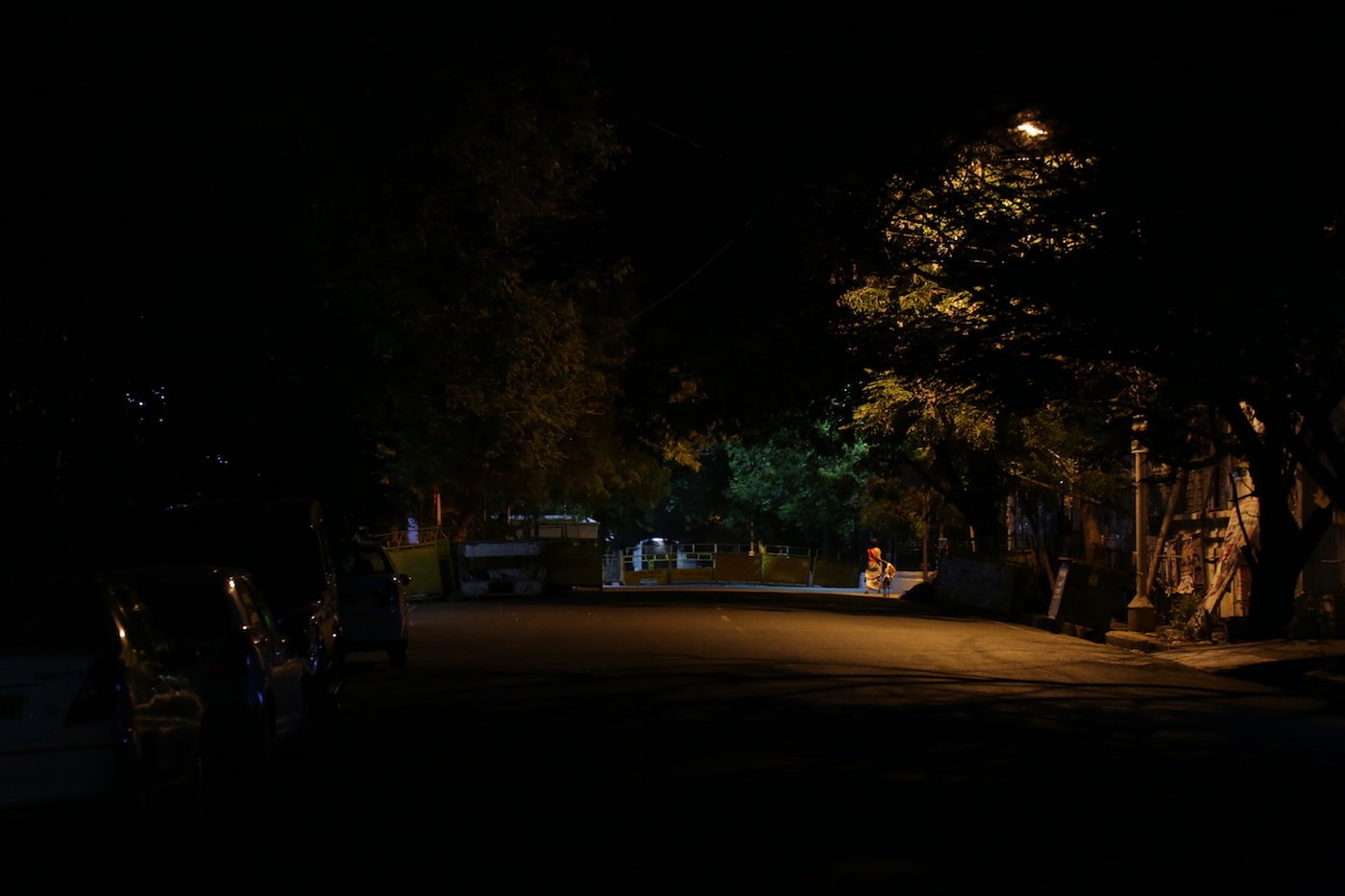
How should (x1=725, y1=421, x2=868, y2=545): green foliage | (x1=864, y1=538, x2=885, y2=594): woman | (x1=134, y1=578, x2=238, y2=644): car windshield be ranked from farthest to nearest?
(x1=725, y1=421, x2=868, y2=545): green foliage, (x1=864, y1=538, x2=885, y2=594): woman, (x1=134, y1=578, x2=238, y2=644): car windshield

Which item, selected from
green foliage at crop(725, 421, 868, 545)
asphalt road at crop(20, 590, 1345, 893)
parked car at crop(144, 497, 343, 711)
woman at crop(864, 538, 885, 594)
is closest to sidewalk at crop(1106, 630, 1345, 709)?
asphalt road at crop(20, 590, 1345, 893)

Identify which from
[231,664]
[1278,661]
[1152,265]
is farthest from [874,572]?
[231,664]

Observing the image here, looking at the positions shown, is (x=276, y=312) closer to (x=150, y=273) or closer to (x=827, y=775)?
(x=150, y=273)

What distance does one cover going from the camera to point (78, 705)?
26.0 ft

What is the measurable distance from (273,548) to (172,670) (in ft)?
19.0

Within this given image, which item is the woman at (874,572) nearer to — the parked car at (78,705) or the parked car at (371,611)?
the parked car at (371,611)

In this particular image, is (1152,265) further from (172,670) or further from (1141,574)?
(1141,574)

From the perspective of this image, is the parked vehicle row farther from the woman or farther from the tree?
the woman

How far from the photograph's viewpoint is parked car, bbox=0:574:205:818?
7.80 m

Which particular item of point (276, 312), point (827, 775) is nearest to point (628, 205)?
point (276, 312)

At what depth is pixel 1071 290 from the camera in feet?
48.8

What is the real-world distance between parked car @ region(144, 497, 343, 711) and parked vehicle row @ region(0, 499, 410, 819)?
0.06 feet

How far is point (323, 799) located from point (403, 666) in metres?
9.75

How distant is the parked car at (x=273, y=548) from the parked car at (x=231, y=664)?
7.49 feet
